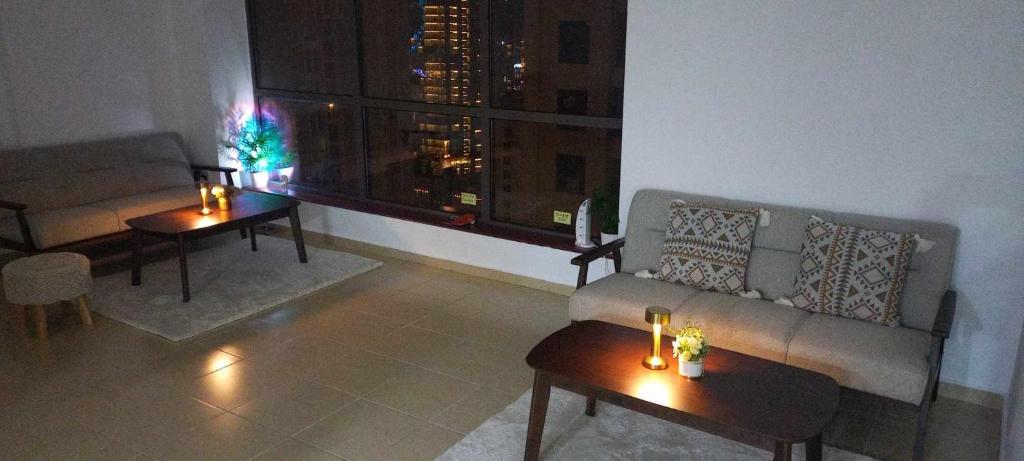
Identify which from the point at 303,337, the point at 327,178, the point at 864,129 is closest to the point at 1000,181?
the point at 864,129

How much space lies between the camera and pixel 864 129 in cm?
378

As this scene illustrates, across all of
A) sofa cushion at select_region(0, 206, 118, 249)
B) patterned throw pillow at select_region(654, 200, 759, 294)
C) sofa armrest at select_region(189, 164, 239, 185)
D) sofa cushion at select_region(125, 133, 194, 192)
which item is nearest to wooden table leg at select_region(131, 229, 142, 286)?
sofa cushion at select_region(0, 206, 118, 249)

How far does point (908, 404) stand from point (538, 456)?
156 centimetres

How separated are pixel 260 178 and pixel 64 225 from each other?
1.73m

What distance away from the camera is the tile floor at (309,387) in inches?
131

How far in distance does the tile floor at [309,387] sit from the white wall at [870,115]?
721 millimetres

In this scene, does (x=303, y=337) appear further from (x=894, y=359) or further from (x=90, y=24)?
(x=90, y=24)

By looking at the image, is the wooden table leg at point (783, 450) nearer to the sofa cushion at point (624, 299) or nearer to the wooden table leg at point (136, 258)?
the sofa cushion at point (624, 299)

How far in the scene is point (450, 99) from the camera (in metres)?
5.64

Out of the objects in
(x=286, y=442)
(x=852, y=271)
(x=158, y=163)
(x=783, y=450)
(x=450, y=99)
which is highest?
(x=450, y=99)

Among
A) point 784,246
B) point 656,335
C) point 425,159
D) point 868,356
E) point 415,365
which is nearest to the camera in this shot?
point 656,335

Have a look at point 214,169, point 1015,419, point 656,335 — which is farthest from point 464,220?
point 1015,419

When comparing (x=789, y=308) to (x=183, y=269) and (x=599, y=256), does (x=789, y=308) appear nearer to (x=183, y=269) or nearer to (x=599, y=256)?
(x=599, y=256)

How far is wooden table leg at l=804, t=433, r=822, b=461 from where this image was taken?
2.78 metres
